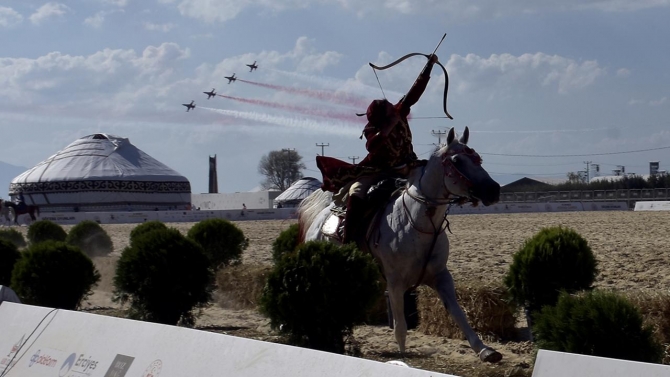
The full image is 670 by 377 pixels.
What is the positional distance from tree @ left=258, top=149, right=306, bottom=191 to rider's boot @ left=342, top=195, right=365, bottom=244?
104674 mm

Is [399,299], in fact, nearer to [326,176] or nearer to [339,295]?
[339,295]

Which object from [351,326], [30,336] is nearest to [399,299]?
[351,326]

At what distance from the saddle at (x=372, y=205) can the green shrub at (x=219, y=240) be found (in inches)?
283

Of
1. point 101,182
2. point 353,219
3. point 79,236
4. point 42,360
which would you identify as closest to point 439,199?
point 353,219

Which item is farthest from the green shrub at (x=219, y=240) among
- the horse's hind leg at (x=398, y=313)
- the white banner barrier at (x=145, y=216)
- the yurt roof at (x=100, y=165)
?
the yurt roof at (x=100, y=165)

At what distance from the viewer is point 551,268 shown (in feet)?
26.4

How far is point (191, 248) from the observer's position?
398 inches

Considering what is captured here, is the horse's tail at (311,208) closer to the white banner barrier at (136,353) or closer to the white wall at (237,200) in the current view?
the white banner barrier at (136,353)

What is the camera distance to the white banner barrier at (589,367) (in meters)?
3.31

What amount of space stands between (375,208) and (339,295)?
48.3 inches

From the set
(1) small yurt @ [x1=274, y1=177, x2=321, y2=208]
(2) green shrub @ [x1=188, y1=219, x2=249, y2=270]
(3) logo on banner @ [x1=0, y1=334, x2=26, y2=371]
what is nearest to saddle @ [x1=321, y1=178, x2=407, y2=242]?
(3) logo on banner @ [x1=0, y1=334, x2=26, y2=371]

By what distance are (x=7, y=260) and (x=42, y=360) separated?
7.31 meters

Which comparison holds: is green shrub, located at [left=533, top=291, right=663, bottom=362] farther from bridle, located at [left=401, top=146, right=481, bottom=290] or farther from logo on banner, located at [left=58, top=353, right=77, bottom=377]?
logo on banner, located at [left=58, top=353, right=77, bottom=377]

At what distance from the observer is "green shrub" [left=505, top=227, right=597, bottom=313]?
802 cm
